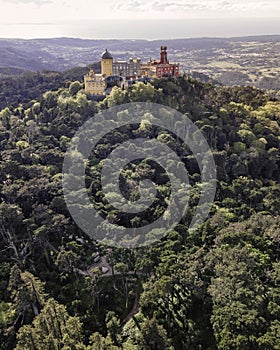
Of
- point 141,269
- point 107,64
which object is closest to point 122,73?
point 107,64

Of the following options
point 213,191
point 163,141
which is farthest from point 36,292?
point 163,141

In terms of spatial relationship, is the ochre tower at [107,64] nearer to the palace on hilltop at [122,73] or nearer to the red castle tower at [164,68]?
the palace on hilltop at [122,73]

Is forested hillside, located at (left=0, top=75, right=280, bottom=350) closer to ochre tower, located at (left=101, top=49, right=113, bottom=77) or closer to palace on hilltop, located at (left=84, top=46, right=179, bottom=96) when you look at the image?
palace on hilltop, located at (left=84, top=46, right=179, bottom=96)

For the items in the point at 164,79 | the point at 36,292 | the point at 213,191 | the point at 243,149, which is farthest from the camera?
the point at 164,79

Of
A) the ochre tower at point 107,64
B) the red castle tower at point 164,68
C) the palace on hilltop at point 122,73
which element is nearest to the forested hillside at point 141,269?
the palace on hilltop at point 122,73

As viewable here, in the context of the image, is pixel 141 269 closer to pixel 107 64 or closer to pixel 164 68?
pixel 107 64

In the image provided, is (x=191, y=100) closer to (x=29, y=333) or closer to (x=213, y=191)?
(x=213, y=191)
